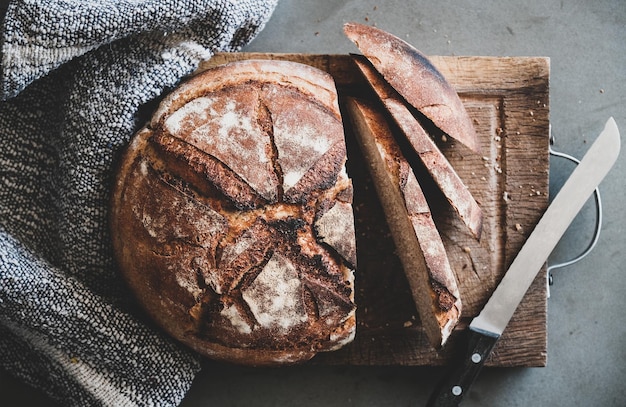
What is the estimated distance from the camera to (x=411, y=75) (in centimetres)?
168

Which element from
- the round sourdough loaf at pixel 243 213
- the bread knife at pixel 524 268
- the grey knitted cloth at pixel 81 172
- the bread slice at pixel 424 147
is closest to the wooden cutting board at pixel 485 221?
the bread knife at pixel 524 268

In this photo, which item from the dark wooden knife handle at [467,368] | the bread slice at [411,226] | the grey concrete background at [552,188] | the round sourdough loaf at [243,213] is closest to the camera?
the round sourdough loaf at [243,213]

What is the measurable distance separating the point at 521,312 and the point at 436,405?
1.46ft

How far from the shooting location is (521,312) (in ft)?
6.46

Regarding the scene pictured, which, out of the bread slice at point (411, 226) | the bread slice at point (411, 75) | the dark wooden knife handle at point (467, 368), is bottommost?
the dark wooden knife handle at point (467, 368)

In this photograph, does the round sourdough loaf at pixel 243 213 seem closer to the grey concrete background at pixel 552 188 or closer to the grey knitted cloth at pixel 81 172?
the grey knitted cloth at pixel 81 172

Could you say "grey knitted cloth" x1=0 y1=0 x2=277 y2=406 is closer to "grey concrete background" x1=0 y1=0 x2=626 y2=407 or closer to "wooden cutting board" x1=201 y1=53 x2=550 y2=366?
"grey concrete background" x1=0 y1=0 x2=626 y2=407

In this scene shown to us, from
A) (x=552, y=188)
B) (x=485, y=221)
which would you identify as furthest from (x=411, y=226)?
(x=552, y=188)

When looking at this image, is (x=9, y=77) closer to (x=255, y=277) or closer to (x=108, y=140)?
(x=108, y=140)

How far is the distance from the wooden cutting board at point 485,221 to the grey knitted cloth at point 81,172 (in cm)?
45

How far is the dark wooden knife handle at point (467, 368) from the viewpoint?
1.83m

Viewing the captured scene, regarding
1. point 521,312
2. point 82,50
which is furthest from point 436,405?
point 82,50

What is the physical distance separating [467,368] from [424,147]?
2.43 ft

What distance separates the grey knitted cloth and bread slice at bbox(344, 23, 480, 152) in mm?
390
